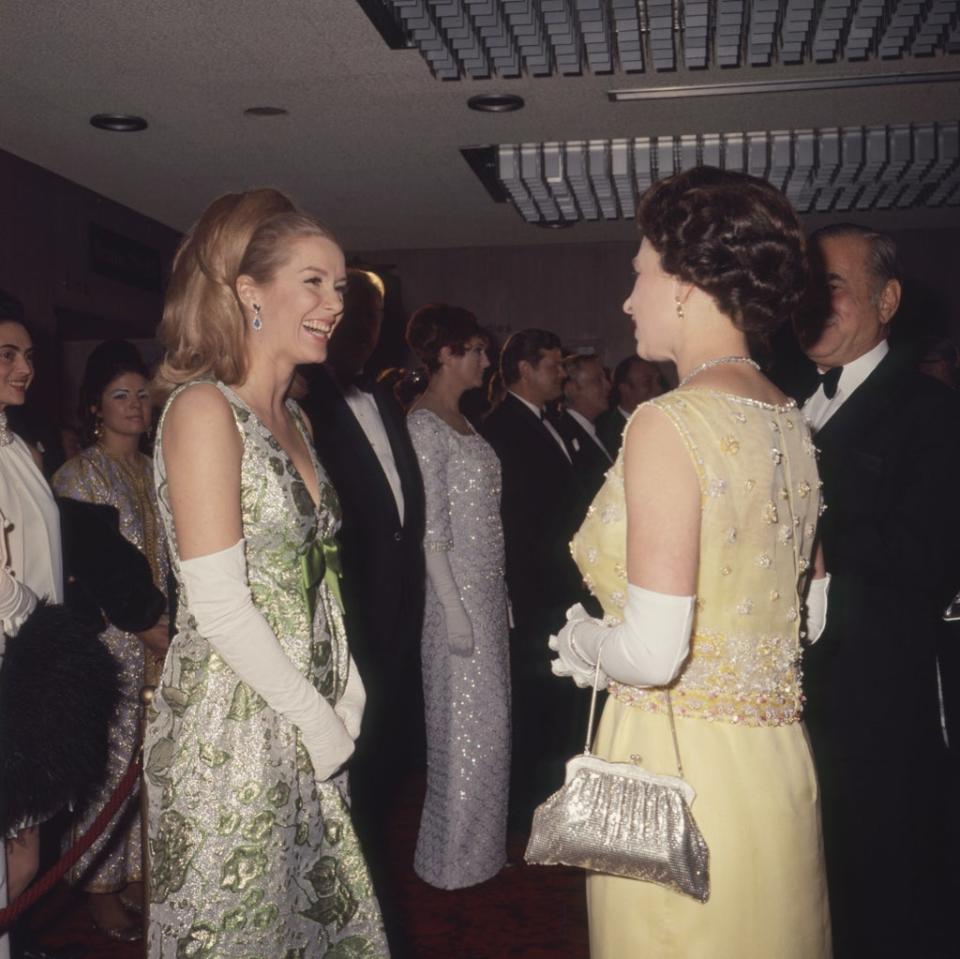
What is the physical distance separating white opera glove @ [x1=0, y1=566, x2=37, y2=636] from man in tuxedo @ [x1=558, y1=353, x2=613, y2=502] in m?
3.74

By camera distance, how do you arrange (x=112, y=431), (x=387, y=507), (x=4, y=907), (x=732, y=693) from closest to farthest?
(x=732, y=693)
(x=4, y=907)
(x=387, y=507)
(x=112, y=431)

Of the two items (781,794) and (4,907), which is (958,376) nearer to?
(781,794)

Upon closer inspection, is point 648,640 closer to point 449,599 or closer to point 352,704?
point 352,704

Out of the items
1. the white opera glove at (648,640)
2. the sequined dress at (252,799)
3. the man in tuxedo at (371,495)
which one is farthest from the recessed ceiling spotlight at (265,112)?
the white opera glove at (648,640)

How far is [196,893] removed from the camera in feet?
5.56

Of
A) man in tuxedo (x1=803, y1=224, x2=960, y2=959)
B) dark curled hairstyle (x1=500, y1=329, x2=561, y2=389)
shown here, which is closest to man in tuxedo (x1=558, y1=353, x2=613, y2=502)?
dark curled hairstyle (x1=500, y1=329, x2=561, y2=389)

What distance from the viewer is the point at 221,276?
6.07 feet

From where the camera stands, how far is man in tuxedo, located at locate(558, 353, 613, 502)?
5629 millimetres

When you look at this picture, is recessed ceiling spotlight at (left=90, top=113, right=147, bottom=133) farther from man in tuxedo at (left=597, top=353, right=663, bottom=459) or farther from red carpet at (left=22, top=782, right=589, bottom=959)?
red carpet at (left=22, top=782, right=589, bottom=959)

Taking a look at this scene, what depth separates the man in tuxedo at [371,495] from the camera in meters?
3.05

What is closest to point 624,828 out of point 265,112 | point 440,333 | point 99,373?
point 440,333

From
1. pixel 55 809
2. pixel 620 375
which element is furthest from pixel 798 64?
pixel 55 809

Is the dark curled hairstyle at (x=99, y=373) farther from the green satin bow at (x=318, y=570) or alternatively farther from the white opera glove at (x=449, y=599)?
the green satin bow at (x=318, y=570)

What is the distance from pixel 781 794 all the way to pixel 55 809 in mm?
1226
